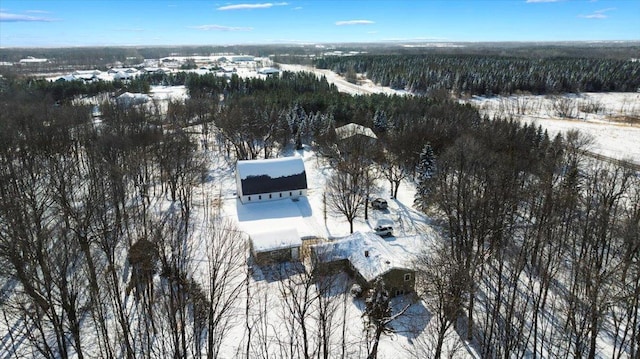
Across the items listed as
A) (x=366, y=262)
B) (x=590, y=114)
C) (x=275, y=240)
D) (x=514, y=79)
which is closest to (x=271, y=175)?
(x=275, y=240)

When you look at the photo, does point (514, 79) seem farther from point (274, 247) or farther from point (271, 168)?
point (274, 247)

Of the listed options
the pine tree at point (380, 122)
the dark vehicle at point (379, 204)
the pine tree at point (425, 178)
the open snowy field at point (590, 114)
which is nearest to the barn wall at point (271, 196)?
the dark vehicle at point (379, 204)

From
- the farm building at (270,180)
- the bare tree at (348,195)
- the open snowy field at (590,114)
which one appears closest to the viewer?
the bare tree at (348,195)

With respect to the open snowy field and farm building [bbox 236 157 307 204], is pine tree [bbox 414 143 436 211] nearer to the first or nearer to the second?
farm building [bbox 236 157 307 204]

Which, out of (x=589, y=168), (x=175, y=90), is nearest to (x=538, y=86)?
(x=589, y=168)

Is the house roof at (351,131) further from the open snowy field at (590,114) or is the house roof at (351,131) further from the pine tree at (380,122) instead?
the open snowy field at (590,114)
